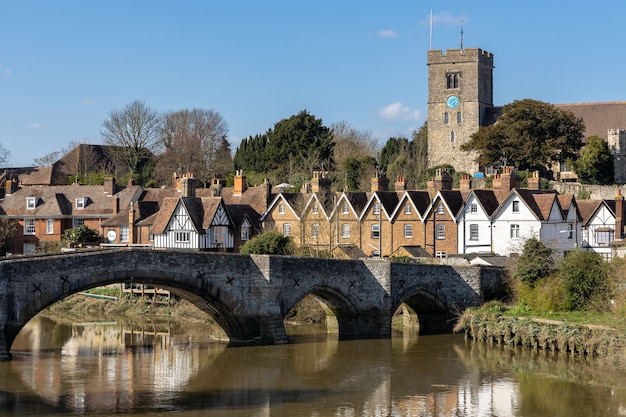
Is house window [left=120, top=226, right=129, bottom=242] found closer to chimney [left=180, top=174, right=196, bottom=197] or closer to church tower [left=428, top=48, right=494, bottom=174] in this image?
chimney [left=180, top=174, right=196, bottom=197]

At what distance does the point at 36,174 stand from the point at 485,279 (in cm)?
3660

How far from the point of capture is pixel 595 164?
2391 inches

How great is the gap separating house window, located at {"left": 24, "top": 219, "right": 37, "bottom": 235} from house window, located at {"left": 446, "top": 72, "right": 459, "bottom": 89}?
30.6 metres

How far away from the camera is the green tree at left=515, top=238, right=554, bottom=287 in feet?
122

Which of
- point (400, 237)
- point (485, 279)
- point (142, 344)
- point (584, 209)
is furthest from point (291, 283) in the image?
point (584, 209)

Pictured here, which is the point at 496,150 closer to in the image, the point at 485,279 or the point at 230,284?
the point at 485,279

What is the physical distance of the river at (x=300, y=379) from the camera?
24594mm

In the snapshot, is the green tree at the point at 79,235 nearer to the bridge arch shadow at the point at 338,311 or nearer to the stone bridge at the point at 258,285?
the bridge arch shadow at the point at 338,311

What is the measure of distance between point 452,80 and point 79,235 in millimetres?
30457

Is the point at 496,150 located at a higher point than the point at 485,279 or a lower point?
higher

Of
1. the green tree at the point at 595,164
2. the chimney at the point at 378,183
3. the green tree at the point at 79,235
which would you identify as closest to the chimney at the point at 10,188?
the green tree at the point at 79,235

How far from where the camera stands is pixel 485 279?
125 feet

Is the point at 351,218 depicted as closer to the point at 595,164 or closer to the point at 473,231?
the point at 473,231

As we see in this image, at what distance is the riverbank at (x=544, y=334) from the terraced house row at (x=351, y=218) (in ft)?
25.6
